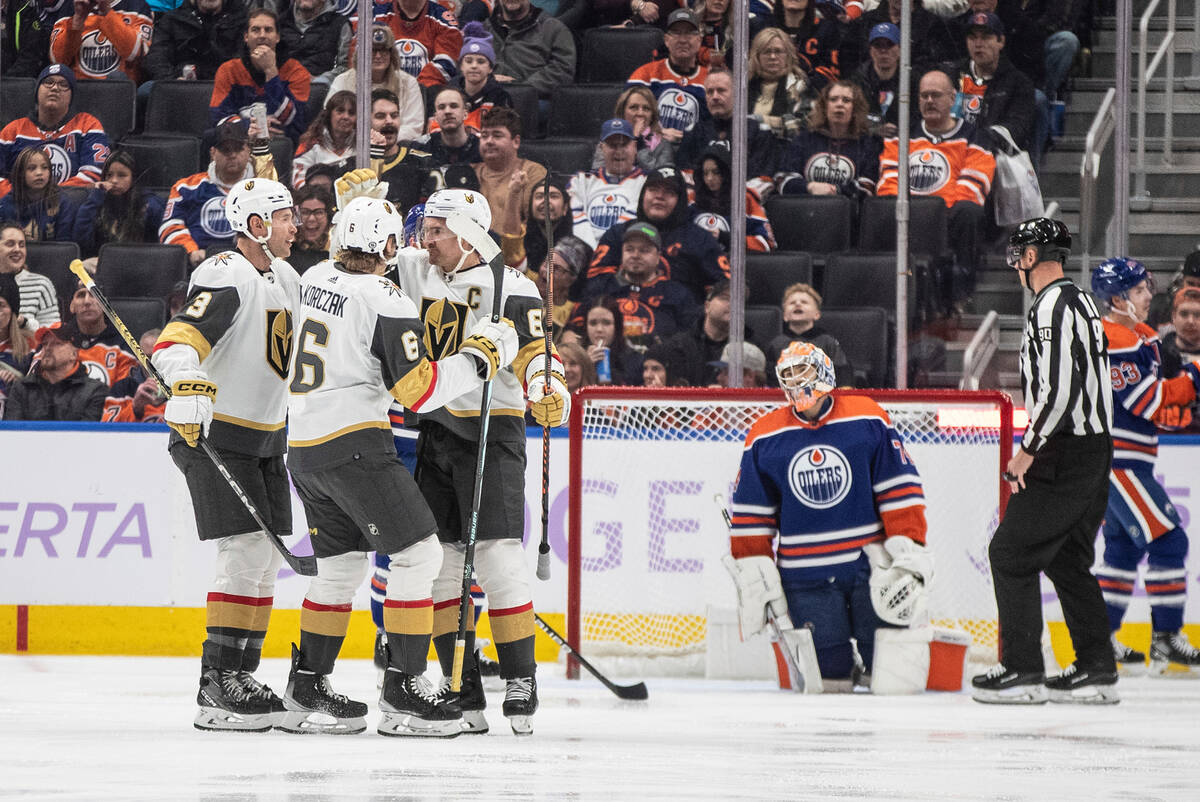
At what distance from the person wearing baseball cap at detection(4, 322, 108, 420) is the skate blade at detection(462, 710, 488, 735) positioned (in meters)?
3.15

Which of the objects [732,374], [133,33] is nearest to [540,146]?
[732,374]

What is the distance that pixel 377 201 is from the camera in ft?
11.8

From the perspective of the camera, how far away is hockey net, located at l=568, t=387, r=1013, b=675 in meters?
5.20

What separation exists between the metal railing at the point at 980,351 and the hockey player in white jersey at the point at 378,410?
9.71 ft

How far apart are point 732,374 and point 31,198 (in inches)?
126

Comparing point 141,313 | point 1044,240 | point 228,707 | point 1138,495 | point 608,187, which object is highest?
point 608,187

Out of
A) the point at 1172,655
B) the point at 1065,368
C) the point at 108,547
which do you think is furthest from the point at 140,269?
the point at 1172,655

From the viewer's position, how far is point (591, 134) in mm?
7129

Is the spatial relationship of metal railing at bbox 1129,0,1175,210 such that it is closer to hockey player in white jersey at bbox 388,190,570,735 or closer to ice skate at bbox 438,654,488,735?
hockey player in white jersey at bbox 388,190,570,735

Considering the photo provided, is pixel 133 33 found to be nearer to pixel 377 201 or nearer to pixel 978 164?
pixel 978 164

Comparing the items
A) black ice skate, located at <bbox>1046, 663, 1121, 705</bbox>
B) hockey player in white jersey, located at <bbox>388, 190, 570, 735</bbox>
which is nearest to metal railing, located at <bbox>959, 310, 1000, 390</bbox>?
black ice skate, located at <bbox>1046, 663, 1121, 705</bbox>

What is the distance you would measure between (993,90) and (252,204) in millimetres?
3951

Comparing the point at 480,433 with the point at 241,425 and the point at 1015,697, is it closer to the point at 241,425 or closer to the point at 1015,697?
the point at 241,425

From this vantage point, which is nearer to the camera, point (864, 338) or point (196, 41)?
point (864, 338)
